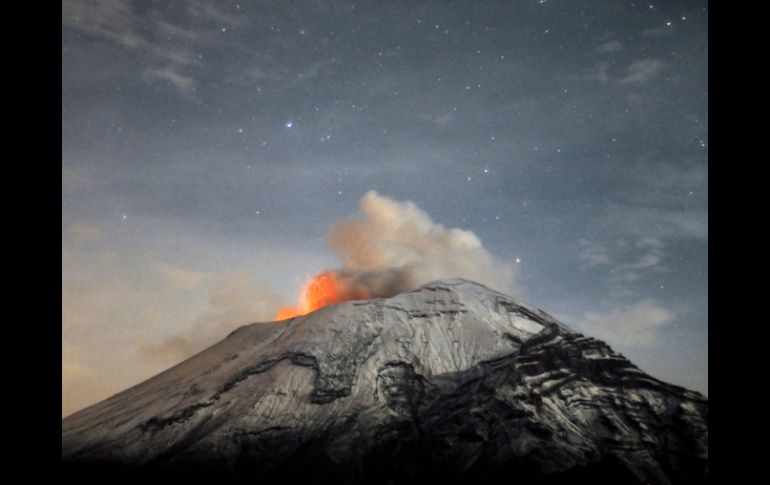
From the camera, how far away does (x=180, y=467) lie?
191ft

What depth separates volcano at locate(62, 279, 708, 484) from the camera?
5888cm

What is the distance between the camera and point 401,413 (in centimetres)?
6975

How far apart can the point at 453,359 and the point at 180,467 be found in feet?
128

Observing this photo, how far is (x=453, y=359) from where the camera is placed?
81125mm

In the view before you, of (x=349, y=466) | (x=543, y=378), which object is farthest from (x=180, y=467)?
(x=543, y=378)

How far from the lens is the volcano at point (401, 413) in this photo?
58.9 metres

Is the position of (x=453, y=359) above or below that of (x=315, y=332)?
below
